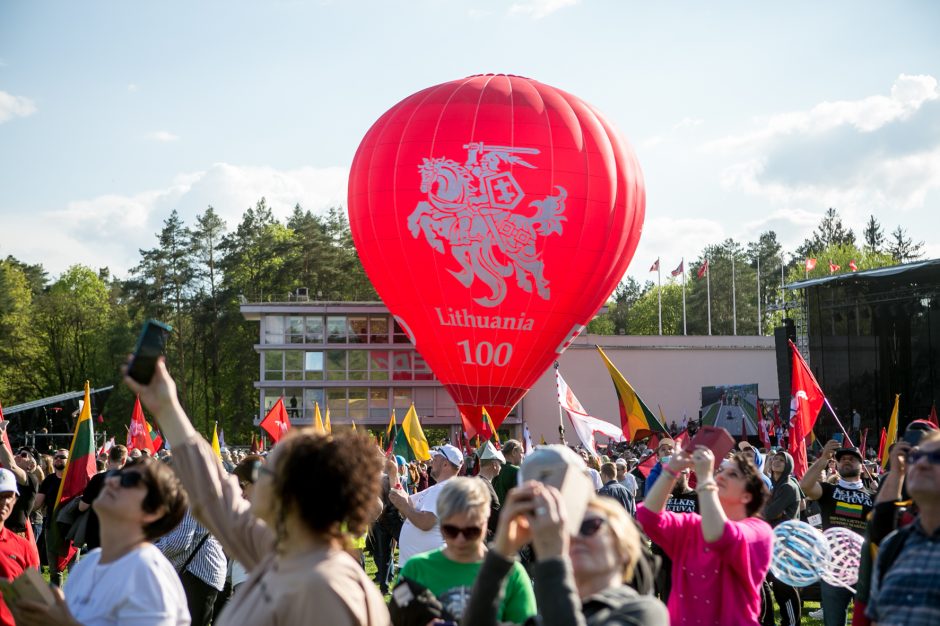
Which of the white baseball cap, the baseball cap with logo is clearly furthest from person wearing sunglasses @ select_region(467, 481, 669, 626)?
the baseball cap with logo

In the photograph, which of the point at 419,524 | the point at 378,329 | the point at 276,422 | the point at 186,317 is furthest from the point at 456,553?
the point at 186,317

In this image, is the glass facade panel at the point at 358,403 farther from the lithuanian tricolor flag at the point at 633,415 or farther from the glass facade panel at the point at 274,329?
the lithuanian tricolor flag at the point at 633,415

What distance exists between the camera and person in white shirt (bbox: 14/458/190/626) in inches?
155

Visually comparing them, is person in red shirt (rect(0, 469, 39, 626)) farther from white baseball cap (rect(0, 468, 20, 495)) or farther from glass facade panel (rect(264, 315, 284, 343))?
glass facade panel (rect(264, 315, 284, 343))

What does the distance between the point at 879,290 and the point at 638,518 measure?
3534 cm

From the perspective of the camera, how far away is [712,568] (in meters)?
5.38

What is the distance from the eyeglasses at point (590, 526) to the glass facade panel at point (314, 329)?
5507cm

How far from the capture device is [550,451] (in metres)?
3.27

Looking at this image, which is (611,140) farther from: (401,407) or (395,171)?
(401,407)

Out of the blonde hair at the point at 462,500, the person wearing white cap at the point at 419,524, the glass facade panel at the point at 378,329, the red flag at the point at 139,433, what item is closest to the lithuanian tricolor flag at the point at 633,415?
the red flag at the point at 139,433

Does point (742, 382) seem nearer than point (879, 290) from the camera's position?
No

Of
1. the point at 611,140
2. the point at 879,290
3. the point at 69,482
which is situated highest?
the point at 611,140

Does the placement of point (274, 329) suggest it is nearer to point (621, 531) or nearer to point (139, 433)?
point (139, 433)

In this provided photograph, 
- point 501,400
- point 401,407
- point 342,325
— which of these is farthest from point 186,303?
point 501,400
